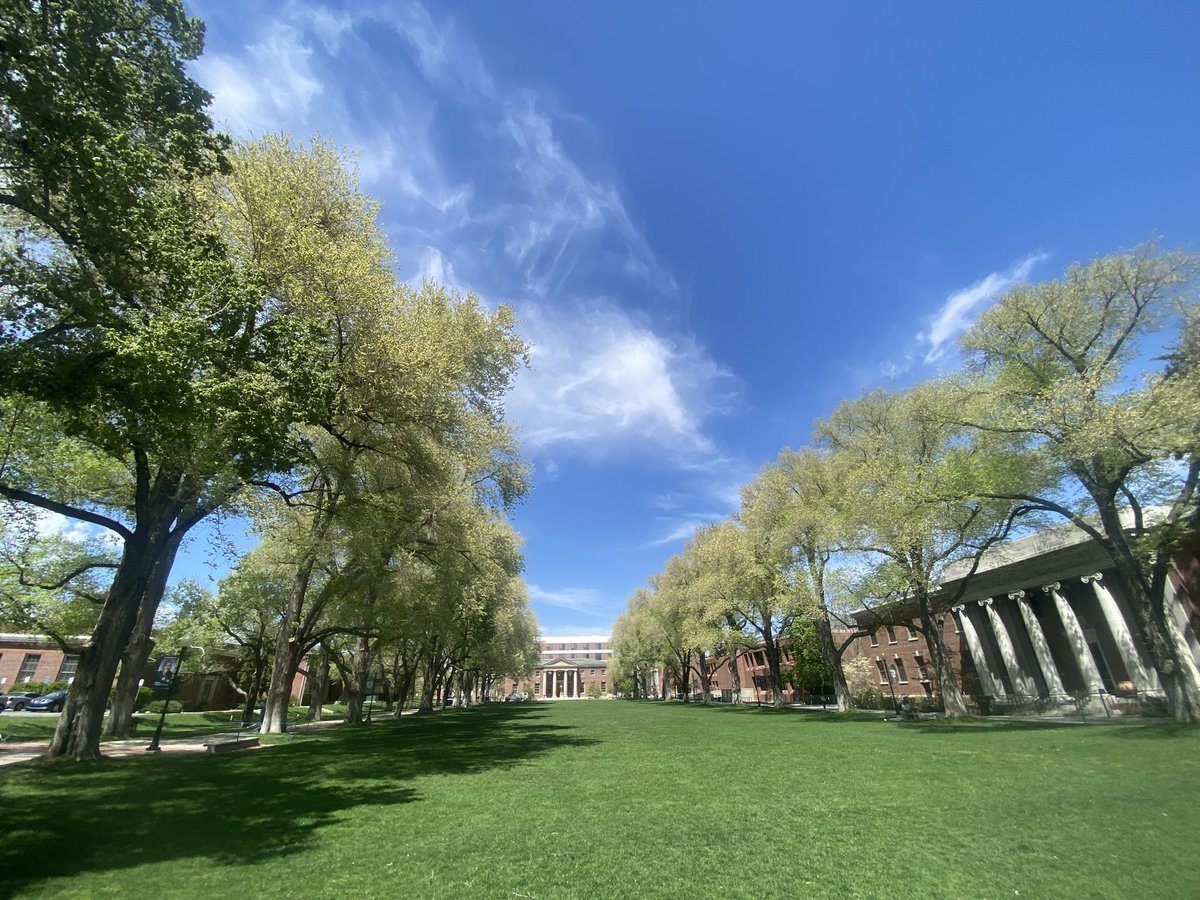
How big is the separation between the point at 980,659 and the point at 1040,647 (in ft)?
15.4

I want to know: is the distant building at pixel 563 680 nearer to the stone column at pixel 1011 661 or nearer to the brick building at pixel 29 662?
the brick building at pixel 29 662

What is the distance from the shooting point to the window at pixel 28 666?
4381 cm

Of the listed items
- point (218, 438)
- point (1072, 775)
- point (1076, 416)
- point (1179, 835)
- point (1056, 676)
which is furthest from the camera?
point (1056, 676)

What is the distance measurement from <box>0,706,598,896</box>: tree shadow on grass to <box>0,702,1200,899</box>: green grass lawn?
5 centimetres

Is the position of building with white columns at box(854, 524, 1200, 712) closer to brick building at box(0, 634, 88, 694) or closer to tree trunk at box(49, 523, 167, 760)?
tree trunk at box(49, 523, 167, 760)

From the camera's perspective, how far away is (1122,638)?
27.2m

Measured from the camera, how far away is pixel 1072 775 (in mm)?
10141

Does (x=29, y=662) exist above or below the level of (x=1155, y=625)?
above

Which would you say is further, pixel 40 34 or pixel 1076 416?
pixel 1076 416

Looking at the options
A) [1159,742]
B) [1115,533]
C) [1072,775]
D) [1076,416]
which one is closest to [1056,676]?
[1115,533]

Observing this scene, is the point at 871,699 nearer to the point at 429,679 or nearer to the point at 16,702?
the point at 429,679

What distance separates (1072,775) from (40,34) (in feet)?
70.0

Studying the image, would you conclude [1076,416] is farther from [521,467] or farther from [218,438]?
[218,438]

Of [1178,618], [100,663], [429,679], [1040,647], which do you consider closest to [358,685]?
[429,679]
